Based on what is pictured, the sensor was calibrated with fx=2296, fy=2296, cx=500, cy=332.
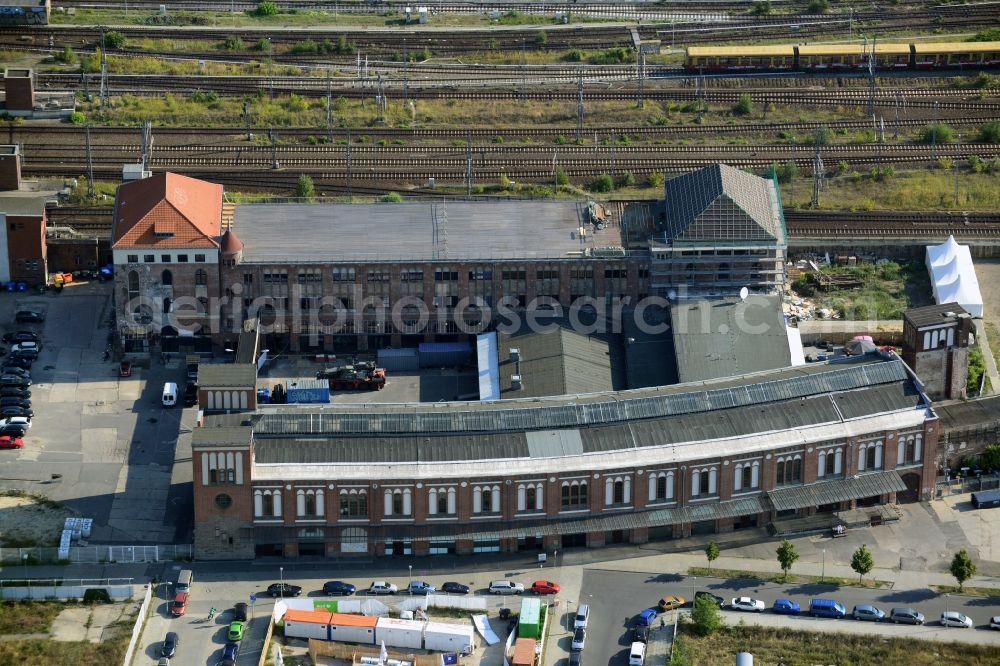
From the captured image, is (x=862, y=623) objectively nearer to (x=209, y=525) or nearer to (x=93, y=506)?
(x=209, y=525)

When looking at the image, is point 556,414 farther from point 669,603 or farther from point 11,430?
point 11,430

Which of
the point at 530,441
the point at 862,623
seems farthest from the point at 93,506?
the point at 862,623

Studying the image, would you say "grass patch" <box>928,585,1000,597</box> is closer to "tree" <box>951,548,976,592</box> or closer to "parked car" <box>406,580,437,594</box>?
"tree" <box>951,548,976,592</box>

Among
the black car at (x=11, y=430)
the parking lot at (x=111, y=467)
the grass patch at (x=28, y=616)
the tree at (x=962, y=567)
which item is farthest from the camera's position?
the black car at (x=11, y=430)

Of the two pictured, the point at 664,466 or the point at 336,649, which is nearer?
Answer: the point at 336,649

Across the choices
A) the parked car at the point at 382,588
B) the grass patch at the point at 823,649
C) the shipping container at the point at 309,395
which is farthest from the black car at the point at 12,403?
the grass patch at the point at 823,649

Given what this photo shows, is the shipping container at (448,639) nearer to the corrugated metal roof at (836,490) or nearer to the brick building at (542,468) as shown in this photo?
the brick building at (542,468)
